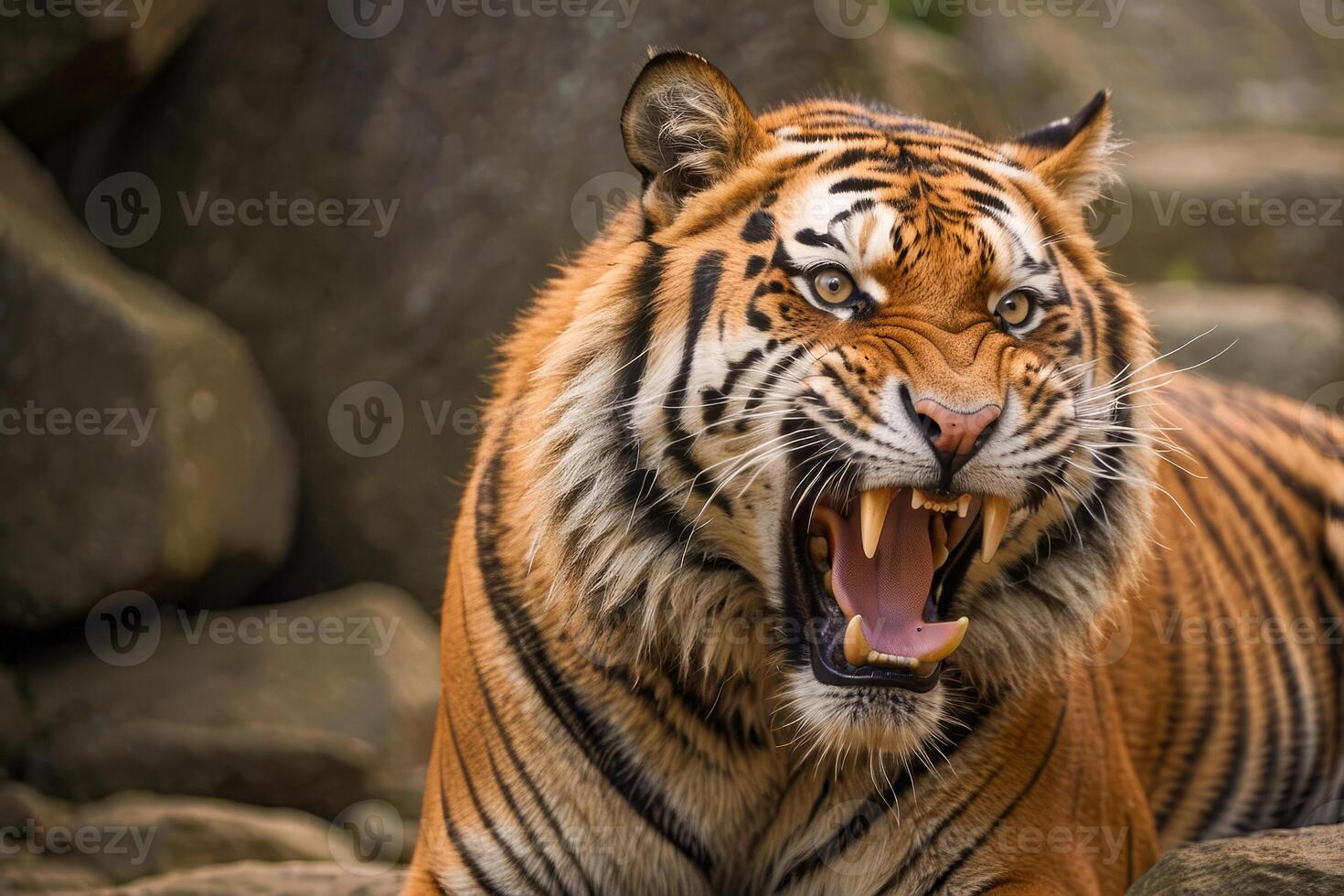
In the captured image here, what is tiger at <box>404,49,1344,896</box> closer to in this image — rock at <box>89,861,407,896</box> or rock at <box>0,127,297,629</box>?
rock at <box>89,861,407,896</box>

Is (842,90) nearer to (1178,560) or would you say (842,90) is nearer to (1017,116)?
(1178,560)

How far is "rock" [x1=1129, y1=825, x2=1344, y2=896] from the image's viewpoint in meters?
1.68

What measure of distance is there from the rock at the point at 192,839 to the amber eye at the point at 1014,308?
239 cm

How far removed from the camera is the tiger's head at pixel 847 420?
6.29 ft

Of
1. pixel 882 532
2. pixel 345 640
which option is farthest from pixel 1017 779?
pixel 345 640

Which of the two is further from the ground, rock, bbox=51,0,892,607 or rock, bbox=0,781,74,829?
rock, bbox=51,0,892,607

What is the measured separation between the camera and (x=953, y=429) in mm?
1812

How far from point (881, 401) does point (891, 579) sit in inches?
12.4

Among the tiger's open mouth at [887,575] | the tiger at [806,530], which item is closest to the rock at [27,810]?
the tiger at [806,530]

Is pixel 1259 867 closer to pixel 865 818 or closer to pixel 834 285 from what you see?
pixel 865 818

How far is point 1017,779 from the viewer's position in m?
2.24

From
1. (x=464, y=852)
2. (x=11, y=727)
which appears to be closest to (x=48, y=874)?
(x=11, y=727)

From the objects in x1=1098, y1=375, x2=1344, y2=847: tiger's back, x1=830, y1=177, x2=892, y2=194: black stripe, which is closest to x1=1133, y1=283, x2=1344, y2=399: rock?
x1=1098, y1=375, x2=1344, y2=847: tiger's back

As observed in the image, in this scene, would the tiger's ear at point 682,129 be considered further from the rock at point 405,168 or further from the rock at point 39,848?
the rock at point 405,168
